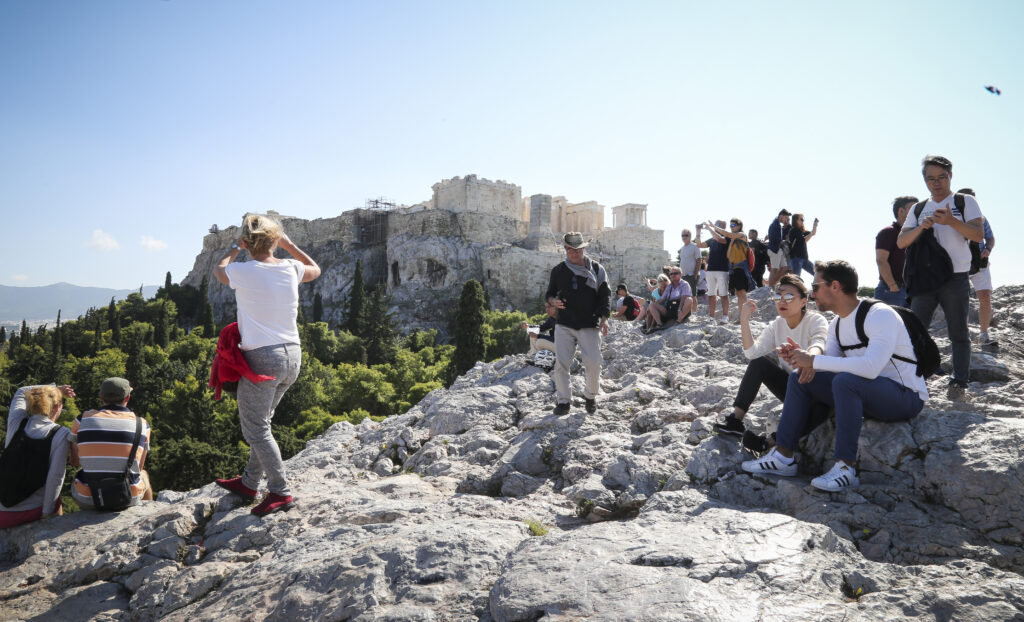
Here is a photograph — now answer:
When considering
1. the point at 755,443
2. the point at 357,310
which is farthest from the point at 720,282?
the point at 357,310

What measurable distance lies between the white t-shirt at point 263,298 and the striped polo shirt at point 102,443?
1.74 meters

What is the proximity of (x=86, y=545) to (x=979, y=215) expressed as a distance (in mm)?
7515

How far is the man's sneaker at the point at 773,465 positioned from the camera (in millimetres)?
4062

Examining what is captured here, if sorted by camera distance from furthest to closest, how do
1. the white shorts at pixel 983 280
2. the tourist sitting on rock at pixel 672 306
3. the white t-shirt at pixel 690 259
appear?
the white t-shirt at pixel 690 259 < the tourist sitting on rock at pixel 672 306 < the white shorts at pixel 983 280

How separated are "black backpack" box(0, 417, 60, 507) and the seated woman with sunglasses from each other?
5494 millimetres

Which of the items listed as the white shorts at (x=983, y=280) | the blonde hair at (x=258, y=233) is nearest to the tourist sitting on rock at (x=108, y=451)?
the blonde hair at (x=258, y=233)

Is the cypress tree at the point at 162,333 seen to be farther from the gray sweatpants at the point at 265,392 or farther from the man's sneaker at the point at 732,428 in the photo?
the man's sneaker at the point at 732,428

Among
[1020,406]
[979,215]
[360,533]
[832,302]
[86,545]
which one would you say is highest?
[979,215]

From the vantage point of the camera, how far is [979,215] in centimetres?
489

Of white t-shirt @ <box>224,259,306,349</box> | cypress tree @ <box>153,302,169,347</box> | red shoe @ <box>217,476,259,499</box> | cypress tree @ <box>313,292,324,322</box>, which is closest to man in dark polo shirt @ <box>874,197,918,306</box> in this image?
white t-shirt @ <box>224,259,306,349</box>

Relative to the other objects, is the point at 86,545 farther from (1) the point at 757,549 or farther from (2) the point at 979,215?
(2) the point at 979,215

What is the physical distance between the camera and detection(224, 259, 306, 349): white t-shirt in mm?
3926

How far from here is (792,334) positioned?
4.68 metres

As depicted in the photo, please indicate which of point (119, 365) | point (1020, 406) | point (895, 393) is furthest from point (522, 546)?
point (119, 365)
